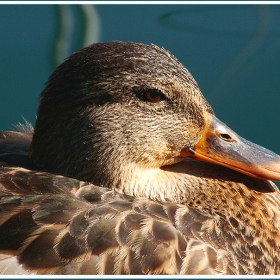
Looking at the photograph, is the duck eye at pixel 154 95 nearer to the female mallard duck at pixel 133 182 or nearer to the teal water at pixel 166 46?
the female mallard duck at pixel 133 182

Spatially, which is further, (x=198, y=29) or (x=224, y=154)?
(x=198, y=29)

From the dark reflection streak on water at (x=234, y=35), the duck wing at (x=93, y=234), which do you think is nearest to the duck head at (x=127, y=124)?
the duck wing at (x=93, y=234)

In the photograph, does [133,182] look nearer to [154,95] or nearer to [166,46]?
[154,95]

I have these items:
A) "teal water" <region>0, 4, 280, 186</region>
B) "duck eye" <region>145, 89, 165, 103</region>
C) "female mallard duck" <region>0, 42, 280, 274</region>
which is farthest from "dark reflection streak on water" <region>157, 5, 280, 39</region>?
"duck eye" <region>145, 89, 165, 103</region>

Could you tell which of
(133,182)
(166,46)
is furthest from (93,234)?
(166,46)

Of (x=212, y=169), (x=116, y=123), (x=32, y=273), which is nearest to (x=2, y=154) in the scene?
(x=116, y=123)

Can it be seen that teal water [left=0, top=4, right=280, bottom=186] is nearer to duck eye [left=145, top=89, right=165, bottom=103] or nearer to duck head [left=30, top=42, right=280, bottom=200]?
duck head [left=30, top=42, right=280, bottom=200]
